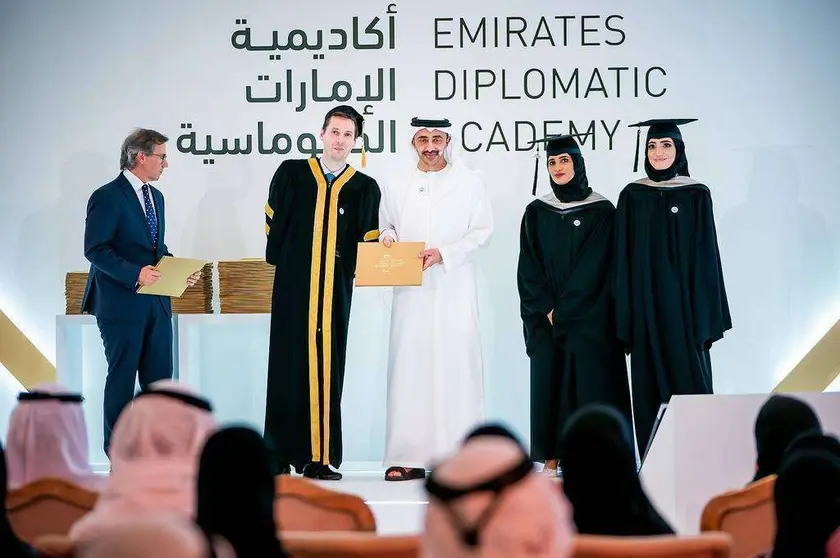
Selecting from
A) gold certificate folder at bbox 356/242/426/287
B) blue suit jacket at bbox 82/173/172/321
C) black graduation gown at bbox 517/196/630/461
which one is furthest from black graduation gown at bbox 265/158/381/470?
black graduation gown at bbox 517/196/630/461

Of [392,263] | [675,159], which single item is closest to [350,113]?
[392,263]

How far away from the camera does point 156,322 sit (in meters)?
6.66

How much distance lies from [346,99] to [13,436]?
455 centimetres

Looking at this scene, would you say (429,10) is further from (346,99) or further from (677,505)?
(677,505)

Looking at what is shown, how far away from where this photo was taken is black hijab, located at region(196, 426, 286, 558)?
2.21 metres

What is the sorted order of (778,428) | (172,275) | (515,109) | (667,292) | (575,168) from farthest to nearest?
(515,109) → (172,275) → (575,168) → (667,292) → (778,428)

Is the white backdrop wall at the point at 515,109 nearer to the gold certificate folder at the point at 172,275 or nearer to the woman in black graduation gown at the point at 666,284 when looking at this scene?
the gold certificate folder at the point at 172,275

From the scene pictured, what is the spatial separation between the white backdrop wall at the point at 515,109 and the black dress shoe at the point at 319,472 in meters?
1.35

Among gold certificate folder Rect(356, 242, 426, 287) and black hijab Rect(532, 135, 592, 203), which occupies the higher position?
black hijab Rect(532, 135, 592, 203)

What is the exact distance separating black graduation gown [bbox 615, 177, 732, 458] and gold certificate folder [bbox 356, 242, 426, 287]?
107 centimetres

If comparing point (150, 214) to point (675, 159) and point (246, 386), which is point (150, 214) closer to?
point (246, 386)

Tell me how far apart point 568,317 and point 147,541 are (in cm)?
482

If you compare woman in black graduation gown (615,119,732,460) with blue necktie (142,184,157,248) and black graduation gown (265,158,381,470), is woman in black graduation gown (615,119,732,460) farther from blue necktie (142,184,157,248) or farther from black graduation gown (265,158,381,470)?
blue necktie (142,184,157,248)

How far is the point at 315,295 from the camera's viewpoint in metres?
6.55
